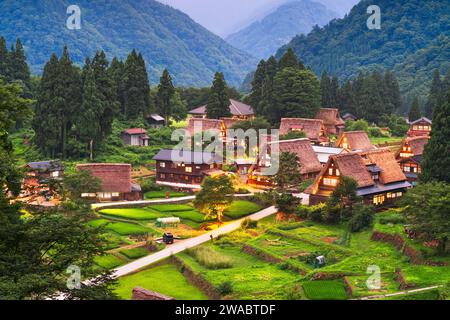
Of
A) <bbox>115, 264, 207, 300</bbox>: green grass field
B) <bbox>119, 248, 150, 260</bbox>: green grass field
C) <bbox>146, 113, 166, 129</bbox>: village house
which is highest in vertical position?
<bbox>146, 113, 166, 129</bbox>: village house

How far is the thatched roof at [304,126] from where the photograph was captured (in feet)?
204

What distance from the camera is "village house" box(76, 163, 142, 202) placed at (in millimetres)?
45594

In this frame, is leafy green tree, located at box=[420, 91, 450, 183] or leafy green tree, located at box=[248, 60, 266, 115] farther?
leafy green tree, located at box=[248, 60, 266, 115]

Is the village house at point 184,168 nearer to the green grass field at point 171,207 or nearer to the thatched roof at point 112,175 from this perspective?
the thatched roof at point 112,175

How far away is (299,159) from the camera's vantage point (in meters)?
48.4

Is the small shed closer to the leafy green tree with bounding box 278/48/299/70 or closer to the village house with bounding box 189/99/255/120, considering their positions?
the village house with bounding box 189/99/255/120

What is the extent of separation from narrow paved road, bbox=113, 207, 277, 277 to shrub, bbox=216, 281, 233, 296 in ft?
14.8

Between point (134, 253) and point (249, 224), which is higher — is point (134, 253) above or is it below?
below

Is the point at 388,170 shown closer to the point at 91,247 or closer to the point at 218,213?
the point at 218,213

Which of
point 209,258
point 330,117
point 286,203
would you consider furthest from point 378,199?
point 330,117

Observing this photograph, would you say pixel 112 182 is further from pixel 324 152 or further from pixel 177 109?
pixel 177 109

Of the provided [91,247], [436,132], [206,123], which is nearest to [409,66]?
[206,123]

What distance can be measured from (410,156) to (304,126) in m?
15.0

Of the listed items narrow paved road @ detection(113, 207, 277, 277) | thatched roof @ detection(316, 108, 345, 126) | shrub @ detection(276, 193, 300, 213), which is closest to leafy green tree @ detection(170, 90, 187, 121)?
thatched roof @ detection(316, 108, 345, 126)
